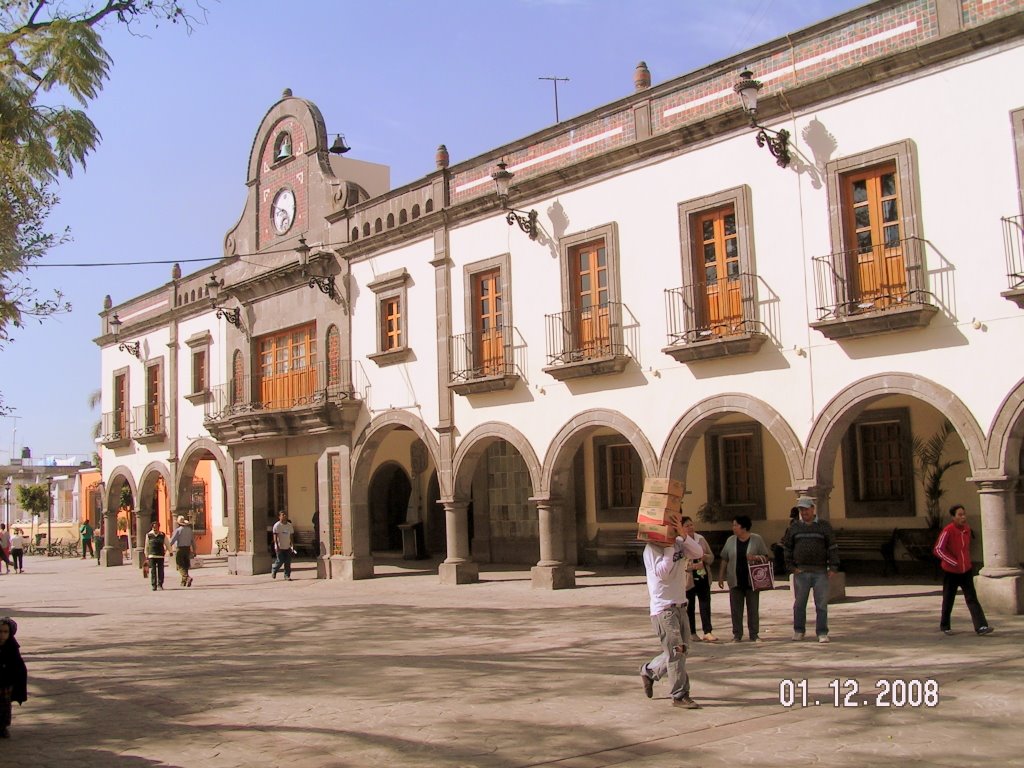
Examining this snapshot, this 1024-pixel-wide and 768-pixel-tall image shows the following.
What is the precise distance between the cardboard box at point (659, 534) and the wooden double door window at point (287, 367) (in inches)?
631

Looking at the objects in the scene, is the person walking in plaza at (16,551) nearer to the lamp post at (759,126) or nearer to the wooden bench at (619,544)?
the wooden bench at (619,544)

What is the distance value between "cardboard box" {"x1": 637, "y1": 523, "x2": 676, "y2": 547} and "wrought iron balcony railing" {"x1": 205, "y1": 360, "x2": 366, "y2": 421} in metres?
14.7

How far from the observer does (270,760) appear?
273 inches

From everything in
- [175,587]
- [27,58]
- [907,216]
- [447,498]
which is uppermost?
[27,58]

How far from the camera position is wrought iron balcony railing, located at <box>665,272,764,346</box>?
15062 millimetres

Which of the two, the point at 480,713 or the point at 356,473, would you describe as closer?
the point at 480,713

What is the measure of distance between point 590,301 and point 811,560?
25.6 feet

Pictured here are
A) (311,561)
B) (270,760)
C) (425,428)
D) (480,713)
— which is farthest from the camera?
(311,561)

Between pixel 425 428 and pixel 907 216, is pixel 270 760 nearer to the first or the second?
pixel 907 216

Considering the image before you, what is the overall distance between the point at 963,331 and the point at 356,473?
12.9 metres

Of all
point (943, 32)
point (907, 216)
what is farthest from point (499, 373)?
point (943, 32)

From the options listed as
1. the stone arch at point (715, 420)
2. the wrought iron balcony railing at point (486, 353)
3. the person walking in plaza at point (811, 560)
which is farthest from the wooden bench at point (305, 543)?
the person walking in plaza at point (811, 560)

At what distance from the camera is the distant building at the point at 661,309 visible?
1303 centimetres

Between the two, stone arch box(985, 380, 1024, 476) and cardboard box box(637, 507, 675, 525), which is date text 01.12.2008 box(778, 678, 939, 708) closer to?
cardboard box box(637, 507, 675, 525)
